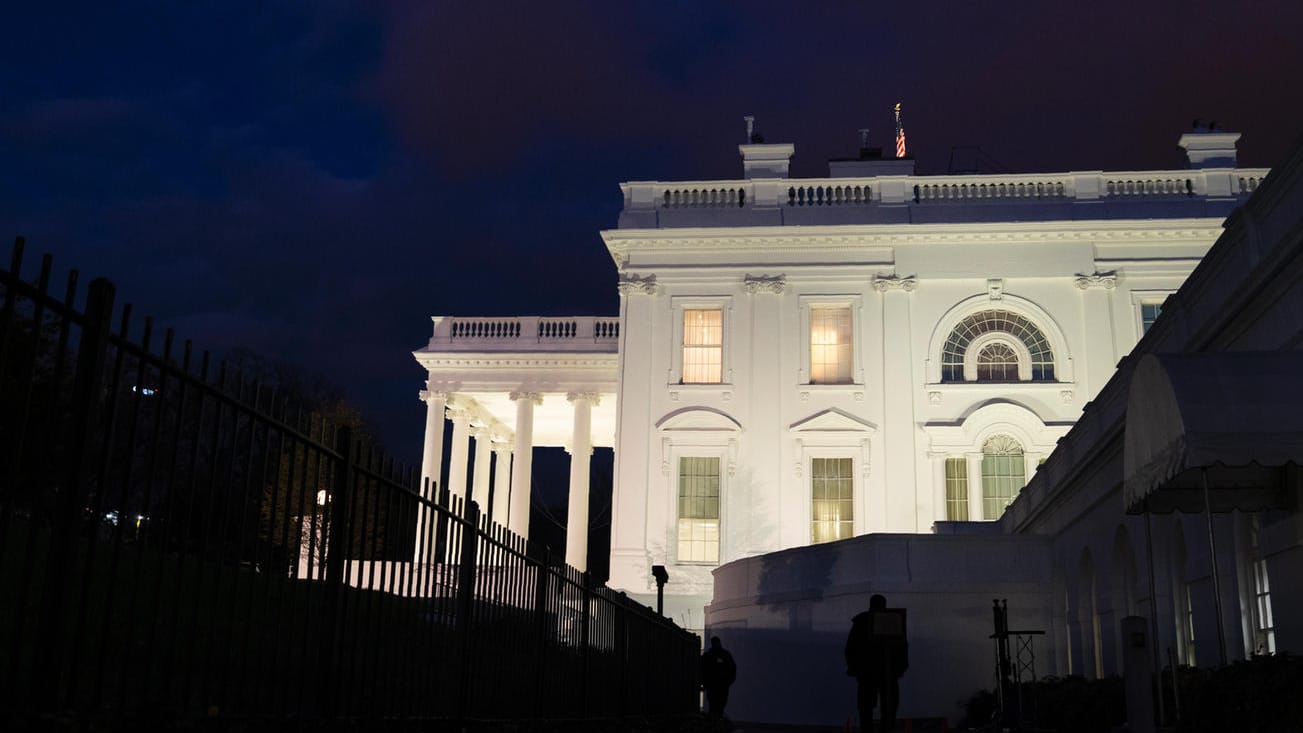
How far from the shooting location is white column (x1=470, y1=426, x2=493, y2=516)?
43.5 metres

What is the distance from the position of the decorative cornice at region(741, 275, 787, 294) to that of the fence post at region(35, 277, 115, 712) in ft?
103

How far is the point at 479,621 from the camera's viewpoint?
28.5 feet

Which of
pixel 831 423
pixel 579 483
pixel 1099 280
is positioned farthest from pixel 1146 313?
pixel 579 483

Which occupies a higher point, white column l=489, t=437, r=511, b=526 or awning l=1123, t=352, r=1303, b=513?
white column l=489, t=437, r=511, b=526

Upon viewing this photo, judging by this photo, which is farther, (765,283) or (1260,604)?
(765,283)

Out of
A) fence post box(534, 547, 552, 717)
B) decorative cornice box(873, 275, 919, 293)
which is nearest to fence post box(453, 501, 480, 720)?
fence post box(534, 547, 552, 717)

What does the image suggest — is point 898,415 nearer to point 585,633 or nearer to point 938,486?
point 938,486

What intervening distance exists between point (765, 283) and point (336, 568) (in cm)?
2952

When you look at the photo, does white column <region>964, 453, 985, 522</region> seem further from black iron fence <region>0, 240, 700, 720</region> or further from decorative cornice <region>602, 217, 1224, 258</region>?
black iron fence <region>0, 240, 700, 720</region>

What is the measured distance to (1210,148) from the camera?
36125 mm

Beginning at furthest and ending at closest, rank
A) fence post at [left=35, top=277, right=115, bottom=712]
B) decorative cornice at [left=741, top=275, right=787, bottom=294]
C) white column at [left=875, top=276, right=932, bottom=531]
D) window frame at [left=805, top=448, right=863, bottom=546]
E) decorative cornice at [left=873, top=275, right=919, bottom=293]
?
decorative cornice at [left=741, top=275, right=787, bottom=294] < decorative cornice at [left=873, top=275, right=919, bottom=293] < window frame at [left=805, top=448, right=863, bottom=546] < white column at [left=875, top=276, right=932, bottom=531] < fence post at [left=35, top=277, right=115, bottom=712]

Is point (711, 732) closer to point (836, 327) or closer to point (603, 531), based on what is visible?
point (836, 327)

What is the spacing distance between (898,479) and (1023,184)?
979 cm

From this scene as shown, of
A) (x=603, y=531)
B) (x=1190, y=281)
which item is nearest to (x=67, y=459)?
(x=1190, y=281)
